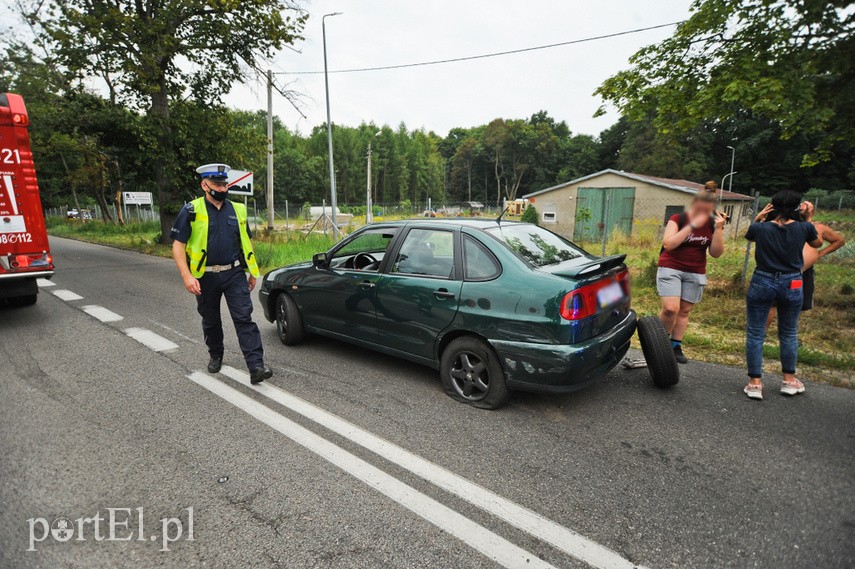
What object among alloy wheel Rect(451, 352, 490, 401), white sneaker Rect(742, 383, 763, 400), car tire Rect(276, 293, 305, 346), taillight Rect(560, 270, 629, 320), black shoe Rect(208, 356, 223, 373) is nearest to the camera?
taillight Rect(560, 270, 629, 320)

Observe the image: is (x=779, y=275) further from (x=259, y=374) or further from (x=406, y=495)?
(x=259, y=374)

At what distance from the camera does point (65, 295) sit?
25.7 ft

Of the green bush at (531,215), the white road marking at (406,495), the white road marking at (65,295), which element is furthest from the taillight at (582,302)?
the green bush at (531,215)

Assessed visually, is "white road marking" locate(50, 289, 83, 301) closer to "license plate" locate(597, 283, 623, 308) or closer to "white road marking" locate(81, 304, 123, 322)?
"white road marking" locate(81, 304, 123, 322)

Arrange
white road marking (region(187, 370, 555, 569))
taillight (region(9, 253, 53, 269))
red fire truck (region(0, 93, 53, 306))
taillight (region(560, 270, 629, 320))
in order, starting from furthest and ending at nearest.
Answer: taillight (region(9, 253, 53, 269)) → red fire truck (region(0, 93, 53, 306)) → taillight (region(560, 270, 629, 320)) → white road marking (region(187, 370, 555, 569))

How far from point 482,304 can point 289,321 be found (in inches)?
98.5

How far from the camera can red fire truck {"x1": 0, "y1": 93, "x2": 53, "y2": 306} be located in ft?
18.4

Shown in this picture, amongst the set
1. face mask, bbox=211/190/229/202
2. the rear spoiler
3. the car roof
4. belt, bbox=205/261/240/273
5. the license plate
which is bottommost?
the license plate

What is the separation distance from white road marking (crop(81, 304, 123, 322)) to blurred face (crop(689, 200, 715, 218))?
7.21 m

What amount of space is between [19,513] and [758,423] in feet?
15.6

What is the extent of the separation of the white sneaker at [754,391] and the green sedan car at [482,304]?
1.09 metres

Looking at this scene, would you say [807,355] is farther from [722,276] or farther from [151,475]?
[151,475]

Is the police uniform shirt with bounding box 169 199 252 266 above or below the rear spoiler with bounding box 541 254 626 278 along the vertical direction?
above

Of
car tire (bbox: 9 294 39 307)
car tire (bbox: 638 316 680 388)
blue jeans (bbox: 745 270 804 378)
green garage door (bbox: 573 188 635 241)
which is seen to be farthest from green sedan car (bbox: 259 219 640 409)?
green garage door (bbox: 573 188 635 241)
